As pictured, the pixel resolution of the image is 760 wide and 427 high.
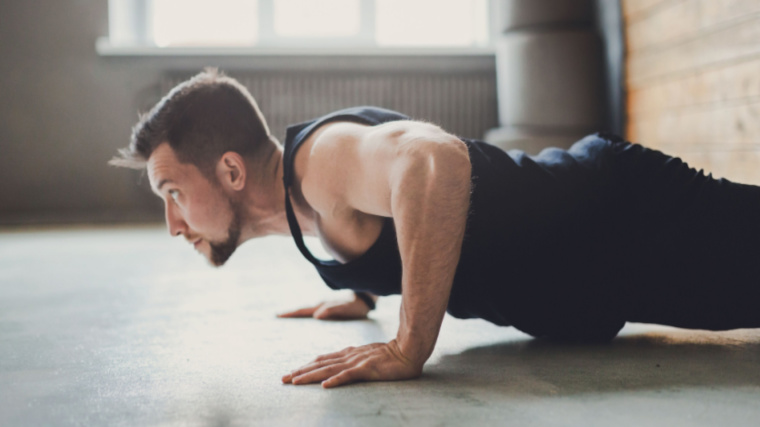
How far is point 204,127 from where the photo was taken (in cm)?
129

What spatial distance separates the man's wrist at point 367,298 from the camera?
1579 millimetres

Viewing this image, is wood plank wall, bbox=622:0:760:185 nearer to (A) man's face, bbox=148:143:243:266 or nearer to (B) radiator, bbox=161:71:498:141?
(B) radiator, bbox=161:71:498:141

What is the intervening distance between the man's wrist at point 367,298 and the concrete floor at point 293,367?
0.12 feet

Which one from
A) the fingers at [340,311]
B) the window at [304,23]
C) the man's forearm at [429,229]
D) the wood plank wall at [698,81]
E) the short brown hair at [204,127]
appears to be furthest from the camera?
the window at [304,23]

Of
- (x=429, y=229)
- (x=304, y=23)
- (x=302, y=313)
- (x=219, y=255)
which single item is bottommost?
(x=302, y=313)

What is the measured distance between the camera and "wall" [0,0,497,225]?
4.39 meters

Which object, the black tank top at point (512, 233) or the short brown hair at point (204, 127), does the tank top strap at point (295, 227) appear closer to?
the black tank top at point (512, 233)

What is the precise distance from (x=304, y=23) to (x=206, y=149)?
3.66 m

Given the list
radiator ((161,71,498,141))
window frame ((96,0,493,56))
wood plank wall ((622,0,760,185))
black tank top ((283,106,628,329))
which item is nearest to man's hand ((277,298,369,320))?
black tank top ((283,106,628,329))

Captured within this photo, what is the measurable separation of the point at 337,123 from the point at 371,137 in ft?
0.48

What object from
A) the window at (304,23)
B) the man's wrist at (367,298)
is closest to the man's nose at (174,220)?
the man's wrist at (367,298)

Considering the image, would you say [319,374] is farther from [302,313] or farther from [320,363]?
[302,313]

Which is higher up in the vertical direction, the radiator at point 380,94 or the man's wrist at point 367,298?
the radiator at point 380,94

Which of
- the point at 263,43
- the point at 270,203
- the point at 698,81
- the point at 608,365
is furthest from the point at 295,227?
the point at 263,43
